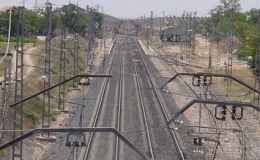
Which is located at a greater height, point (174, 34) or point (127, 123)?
point (174, 34)

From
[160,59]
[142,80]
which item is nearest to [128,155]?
[142,80]

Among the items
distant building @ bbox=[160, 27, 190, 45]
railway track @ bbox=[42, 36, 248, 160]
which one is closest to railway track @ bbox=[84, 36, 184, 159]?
railway track @ bbox=[42, 36, 248, 160]

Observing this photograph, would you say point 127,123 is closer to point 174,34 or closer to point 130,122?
point 130,122

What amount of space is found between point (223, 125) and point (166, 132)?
1.97 meters

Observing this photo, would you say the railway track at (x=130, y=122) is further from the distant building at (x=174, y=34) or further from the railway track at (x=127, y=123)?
the distant building at (x=174, y=34)

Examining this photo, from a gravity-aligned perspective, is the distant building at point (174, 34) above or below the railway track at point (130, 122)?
above

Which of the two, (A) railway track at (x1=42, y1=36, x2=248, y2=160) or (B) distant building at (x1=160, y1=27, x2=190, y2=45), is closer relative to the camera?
(A) railway track at (x1=42, y1=36, x2=248, y2=160)

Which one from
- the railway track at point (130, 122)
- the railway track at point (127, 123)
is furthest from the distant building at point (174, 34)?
the railway track at point (127, 123)

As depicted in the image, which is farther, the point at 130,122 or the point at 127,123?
the point at 130,122

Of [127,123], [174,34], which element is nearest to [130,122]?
[127,123]

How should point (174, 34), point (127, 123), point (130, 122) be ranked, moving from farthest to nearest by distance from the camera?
1. point (174, 34)
2. point (130, 122)
3. point (127, 123)

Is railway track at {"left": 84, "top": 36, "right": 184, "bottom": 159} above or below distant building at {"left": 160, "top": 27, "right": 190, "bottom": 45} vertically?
below

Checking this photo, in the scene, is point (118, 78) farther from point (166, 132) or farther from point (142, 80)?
point (166, 132)

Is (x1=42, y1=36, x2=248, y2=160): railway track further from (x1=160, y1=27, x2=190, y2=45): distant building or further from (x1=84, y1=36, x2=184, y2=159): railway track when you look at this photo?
(x1=160, y1=27, x2=190, y2=45): distant building
